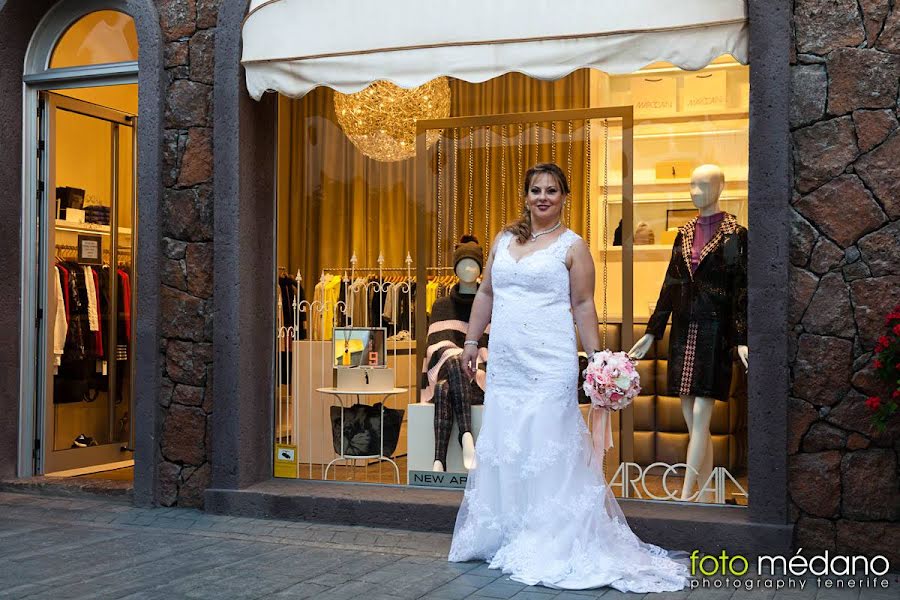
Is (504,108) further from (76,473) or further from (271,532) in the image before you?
(76,473)

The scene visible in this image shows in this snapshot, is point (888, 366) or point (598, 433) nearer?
point (888, 366)

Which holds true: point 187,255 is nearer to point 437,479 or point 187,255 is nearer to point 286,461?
point 286,461

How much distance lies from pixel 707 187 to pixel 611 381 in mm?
1940

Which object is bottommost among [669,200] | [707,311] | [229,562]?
[229,562]

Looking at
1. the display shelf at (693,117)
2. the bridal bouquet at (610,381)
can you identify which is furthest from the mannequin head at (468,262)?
the bridal bouquet at (610,381)

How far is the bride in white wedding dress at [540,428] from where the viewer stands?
220 inches

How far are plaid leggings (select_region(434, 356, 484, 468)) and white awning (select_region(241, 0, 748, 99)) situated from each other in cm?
201

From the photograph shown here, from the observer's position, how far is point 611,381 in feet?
18.1

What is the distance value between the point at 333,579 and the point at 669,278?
9.51 ft

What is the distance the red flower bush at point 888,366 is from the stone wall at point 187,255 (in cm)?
419

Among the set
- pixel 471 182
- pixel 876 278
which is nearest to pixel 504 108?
pixel 471 182

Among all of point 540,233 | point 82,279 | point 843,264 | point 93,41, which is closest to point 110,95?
point 93,41

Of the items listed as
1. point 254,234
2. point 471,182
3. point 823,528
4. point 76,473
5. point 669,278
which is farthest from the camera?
point 76,473

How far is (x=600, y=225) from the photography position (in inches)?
294
